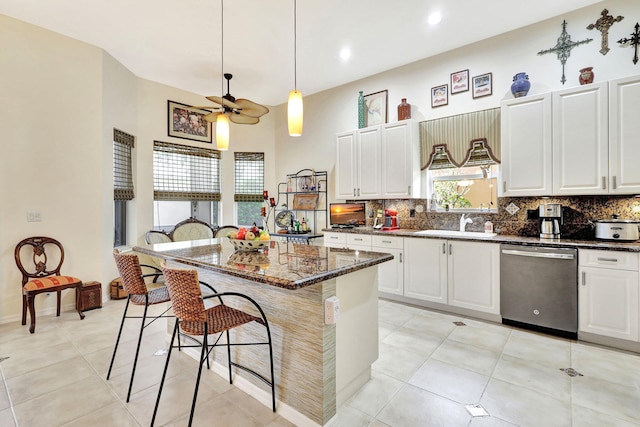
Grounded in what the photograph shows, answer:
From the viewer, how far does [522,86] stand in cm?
336

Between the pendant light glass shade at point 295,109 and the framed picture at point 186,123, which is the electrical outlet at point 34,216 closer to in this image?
the framed picture at point 186,123

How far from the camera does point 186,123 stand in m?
5.43

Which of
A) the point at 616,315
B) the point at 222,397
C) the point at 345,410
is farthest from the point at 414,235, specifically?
the point at 222,397

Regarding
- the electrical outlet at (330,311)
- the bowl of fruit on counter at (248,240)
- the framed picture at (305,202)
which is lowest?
the electrical outlet at (330,311)

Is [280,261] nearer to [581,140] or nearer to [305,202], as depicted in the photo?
[581,140]

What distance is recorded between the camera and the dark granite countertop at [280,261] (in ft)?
5.19

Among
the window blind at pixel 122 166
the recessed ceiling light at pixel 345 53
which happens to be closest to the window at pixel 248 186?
the window blind at pixel 122 166

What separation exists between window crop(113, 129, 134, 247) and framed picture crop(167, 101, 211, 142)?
752 mm

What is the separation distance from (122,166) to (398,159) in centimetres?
405

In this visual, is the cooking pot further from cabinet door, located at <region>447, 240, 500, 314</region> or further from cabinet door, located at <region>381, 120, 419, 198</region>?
cabinet door, located at <region>381, 120, 419, 198</region>

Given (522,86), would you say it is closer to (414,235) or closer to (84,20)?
(414,235)

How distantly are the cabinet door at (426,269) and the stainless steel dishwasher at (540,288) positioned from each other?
2.03ft

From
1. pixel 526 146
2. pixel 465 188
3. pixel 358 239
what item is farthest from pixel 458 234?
pixel 358 239

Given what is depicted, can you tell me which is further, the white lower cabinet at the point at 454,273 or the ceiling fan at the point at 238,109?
the ceiling fan at the point at 238,109
